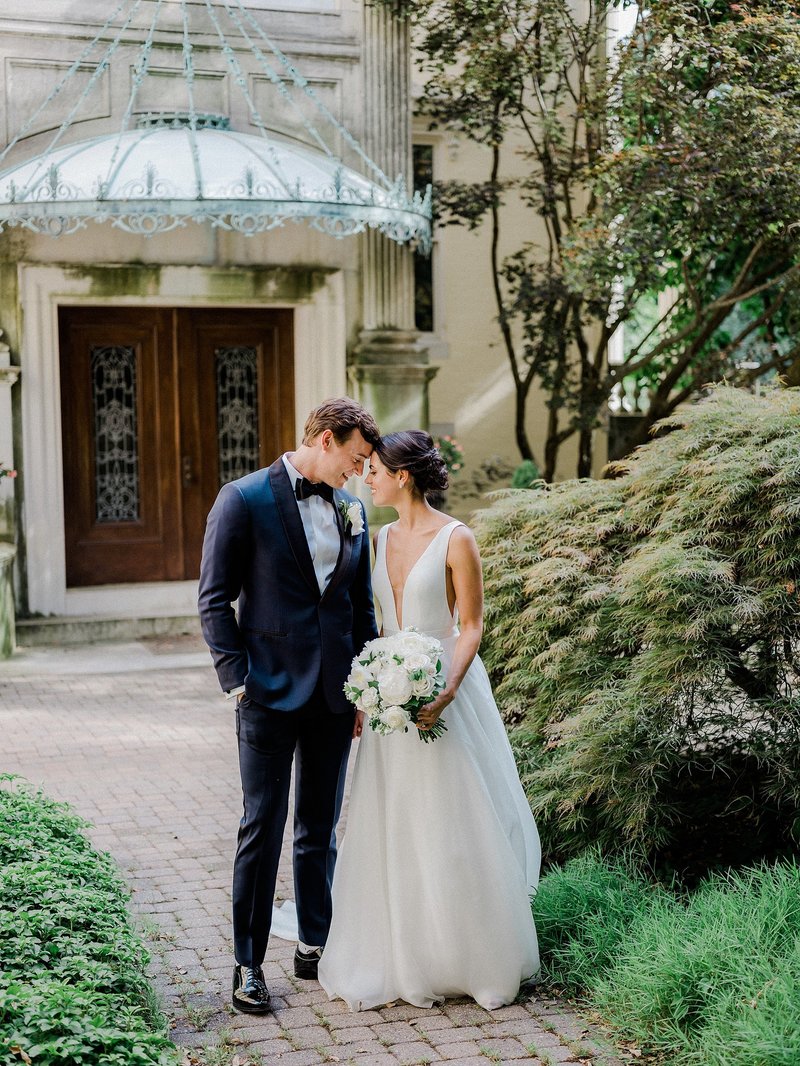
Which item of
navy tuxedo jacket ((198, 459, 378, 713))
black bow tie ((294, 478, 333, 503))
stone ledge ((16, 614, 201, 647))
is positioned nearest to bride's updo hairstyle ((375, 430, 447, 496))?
black bow tie ((294, 478, 333, 503))

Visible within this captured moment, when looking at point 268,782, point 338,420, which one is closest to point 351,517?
point 338,420

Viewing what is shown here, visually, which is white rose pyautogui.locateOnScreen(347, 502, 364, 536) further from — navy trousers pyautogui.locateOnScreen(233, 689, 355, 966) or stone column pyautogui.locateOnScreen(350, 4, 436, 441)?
stone column pyautogui.locateOnScreen(350, 4, 436, 441)

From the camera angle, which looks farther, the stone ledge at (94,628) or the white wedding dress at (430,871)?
the stone ledge at (94,628)

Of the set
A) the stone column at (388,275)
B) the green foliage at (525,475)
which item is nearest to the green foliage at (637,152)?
the stone column at (388,275)

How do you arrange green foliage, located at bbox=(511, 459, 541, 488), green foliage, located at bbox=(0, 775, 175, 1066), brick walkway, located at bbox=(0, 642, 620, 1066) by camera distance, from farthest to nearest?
1. green foliage, located at bbox=(511, 459, 541, 488)
2. brick walkway, located at bbox=(0, 642, 620, 1066)
3. green foliage, located at bbox=(0, 775, 175, 1066)

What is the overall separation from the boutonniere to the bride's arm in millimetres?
345

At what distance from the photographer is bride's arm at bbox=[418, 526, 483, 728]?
4.68 meters

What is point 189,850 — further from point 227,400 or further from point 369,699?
point 227,400

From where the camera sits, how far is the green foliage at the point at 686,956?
3857mm

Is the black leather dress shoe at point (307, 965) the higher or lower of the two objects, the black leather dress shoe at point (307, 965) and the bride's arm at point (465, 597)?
the lower

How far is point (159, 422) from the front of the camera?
12641 mm

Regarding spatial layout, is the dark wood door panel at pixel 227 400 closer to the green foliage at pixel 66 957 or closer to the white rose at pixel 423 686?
the green foliage at pixel 66 957

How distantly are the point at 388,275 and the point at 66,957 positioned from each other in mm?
9481

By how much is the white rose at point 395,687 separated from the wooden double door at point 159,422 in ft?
28.0
